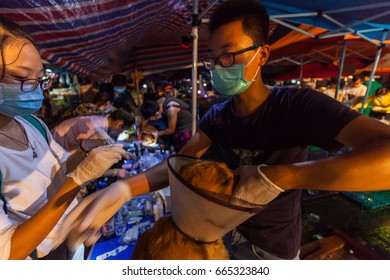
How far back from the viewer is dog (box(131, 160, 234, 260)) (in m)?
0.77

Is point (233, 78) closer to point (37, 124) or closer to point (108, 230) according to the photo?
point (37, 124)

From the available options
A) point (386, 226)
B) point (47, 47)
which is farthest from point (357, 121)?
point (386, 226)

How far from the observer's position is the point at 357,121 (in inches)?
32.7

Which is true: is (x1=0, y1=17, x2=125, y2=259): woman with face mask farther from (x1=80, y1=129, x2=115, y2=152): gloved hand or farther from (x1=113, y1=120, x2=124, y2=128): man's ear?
(x1=113, y1=120, x2=124, y2=128): man's ear

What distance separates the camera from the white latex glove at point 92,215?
2.92ft

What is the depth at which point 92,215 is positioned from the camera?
0.92 metres

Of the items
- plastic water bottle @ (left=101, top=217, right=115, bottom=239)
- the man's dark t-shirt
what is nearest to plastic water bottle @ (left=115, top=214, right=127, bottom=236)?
plastic water bottle @ (left=101, top=217, right=115, bottom=239)

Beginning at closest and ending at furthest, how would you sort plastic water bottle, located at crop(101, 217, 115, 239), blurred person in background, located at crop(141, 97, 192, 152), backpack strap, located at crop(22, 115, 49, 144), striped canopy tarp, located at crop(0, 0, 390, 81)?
backpack strap, located at crop(22, 115, 49, 144) → striped canopy tarp, located at crop(0, 0, 390, 81) → plastic water bottle, located at crop(101, 217, 115, 239) → blurred person in background, located at crop(141, 97, 192, 152)

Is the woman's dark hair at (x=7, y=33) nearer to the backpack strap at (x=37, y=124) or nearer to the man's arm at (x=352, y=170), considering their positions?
the backpack strap at (x=37, y=124)

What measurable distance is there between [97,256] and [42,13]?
2065 millimetres

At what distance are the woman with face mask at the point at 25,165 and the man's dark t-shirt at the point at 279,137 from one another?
728 mm

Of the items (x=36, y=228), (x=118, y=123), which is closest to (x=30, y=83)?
(x=36, y=228)

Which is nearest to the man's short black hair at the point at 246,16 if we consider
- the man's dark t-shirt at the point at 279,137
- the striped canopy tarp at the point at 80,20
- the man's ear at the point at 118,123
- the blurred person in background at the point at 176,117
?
the man's dark t-shirt at the point at 279,137

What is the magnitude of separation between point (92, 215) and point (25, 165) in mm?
618
